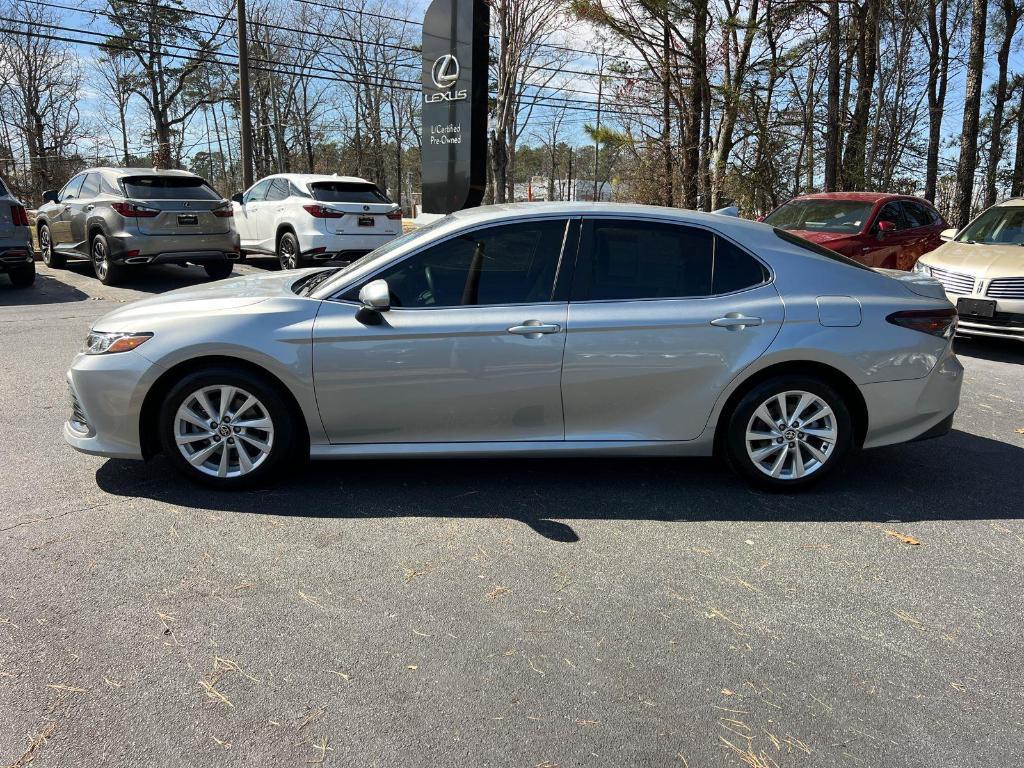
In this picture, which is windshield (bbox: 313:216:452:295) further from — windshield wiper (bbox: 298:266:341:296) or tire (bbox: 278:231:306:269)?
tire (bbox: 278:231:306:269)

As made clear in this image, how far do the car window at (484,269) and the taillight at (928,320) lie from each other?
1.92 m

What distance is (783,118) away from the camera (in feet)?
55.0

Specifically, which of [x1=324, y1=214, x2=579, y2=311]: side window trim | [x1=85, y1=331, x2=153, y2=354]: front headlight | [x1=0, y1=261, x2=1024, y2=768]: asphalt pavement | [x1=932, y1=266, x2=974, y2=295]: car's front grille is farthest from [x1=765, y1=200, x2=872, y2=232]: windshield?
[x1=85, y1=331, x2=153, y2=354]: front headlight

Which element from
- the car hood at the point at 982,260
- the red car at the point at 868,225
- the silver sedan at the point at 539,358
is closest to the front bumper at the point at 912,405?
the silver sedan at the point at 539,358

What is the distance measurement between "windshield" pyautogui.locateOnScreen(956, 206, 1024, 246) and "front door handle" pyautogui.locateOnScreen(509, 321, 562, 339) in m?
7.91

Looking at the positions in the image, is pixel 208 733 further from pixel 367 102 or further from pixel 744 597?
pixel 367 102

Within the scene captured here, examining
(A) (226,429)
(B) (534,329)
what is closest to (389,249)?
(B) (534,329)

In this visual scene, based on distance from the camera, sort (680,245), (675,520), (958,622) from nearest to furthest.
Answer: (958,622), (675,520), (680,245)

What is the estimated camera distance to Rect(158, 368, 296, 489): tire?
4.14 m

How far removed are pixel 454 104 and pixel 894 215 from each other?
296 inches

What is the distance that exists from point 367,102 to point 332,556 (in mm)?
47173

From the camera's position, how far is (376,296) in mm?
4039

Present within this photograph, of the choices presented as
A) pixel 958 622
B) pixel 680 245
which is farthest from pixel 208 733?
pixel 680 245

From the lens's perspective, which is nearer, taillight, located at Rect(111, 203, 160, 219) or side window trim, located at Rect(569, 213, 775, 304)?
side window trim, located at Rect(569, 213, 775, 304)
